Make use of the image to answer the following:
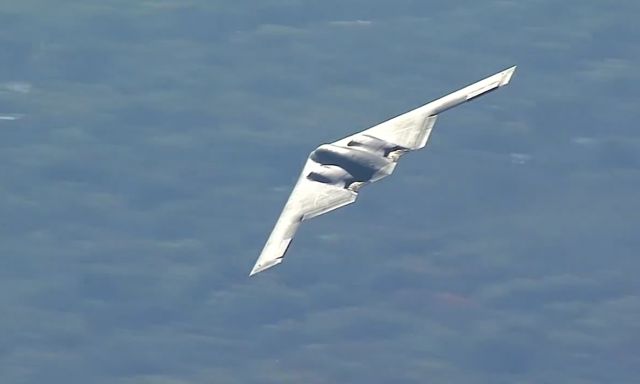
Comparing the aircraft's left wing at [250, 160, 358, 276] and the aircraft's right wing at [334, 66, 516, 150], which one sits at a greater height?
the aircraft's right wing at [334, 66, 516, 150]

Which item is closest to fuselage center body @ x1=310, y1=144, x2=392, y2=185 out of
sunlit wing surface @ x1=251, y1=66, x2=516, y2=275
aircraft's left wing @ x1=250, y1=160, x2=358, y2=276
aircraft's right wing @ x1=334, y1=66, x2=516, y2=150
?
sunlit wing surface @ x1=251, y1=66, x2=516, y2=275

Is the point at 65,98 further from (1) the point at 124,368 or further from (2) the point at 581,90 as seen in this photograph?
(2) the point at 581,90

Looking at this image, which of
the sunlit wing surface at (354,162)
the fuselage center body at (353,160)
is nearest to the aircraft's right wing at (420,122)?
the sunlit wing surface at (354,162)

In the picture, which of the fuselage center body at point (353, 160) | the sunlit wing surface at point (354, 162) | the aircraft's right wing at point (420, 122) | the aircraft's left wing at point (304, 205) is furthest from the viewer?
the aircraft's right wing at point (420, 122)

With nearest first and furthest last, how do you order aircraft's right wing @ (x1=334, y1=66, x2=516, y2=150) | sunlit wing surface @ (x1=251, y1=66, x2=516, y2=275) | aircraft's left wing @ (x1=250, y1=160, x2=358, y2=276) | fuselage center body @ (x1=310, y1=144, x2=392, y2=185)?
aircraft's left wing @ (x1=250, y1=160, x2=358, y2=276)
sunlit wing surface @ (x1=251, y1=66, x2=516, y2=275)
fuselage center body @ (x1=310, y1=144, x2=392, y2=185)
aircraft's right wing @ (x1=334, y1=66, x2=516, y2=150)

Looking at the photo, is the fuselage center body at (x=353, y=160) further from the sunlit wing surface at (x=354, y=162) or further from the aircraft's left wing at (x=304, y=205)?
the aircraft's left wing at (x=304, y=205)

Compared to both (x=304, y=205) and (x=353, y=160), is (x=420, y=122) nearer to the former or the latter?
(x=353, y=160)

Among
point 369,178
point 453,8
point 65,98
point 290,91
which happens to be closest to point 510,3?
point 453,8

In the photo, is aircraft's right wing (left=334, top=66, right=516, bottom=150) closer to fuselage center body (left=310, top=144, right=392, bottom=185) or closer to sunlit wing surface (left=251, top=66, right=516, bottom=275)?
sunlit wing surface (left=251, top=66, right=516, bottom=275)

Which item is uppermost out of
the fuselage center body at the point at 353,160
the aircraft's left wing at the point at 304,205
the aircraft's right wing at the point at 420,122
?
the aircraft's right wing at the point at 420,122
